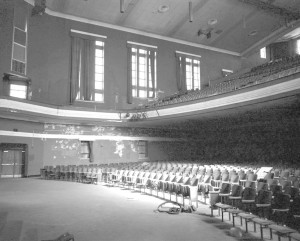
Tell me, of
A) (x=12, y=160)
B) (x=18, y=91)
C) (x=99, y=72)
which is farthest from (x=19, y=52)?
(x=12, y=160)

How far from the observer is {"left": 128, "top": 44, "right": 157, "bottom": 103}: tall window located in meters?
20.1

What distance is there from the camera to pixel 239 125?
17.3 m

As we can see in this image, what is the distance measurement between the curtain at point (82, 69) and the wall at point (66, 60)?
375 mm

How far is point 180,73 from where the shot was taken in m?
21.4

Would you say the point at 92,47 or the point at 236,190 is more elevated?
the point at 92,47

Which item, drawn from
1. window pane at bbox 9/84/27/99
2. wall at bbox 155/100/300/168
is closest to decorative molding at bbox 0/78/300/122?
wall at bbox 155/100/300/168

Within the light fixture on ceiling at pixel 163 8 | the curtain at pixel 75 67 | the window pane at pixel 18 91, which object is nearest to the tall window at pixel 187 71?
the light fixture on ceiling at pixel 163 8

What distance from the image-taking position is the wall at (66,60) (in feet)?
55.2

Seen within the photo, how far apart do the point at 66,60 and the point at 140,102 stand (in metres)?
5.52

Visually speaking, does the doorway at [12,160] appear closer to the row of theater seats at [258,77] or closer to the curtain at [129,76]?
the curtain at [129,76]

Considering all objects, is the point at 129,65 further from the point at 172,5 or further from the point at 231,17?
the point at 231,17

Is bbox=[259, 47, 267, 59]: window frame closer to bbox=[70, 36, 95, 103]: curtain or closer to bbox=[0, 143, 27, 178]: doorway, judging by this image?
bbox=[70, 36, 95, 103]: curtain

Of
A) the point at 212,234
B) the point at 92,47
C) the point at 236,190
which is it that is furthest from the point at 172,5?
the point at 212,234

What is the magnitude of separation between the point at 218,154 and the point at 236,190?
1288 cm
